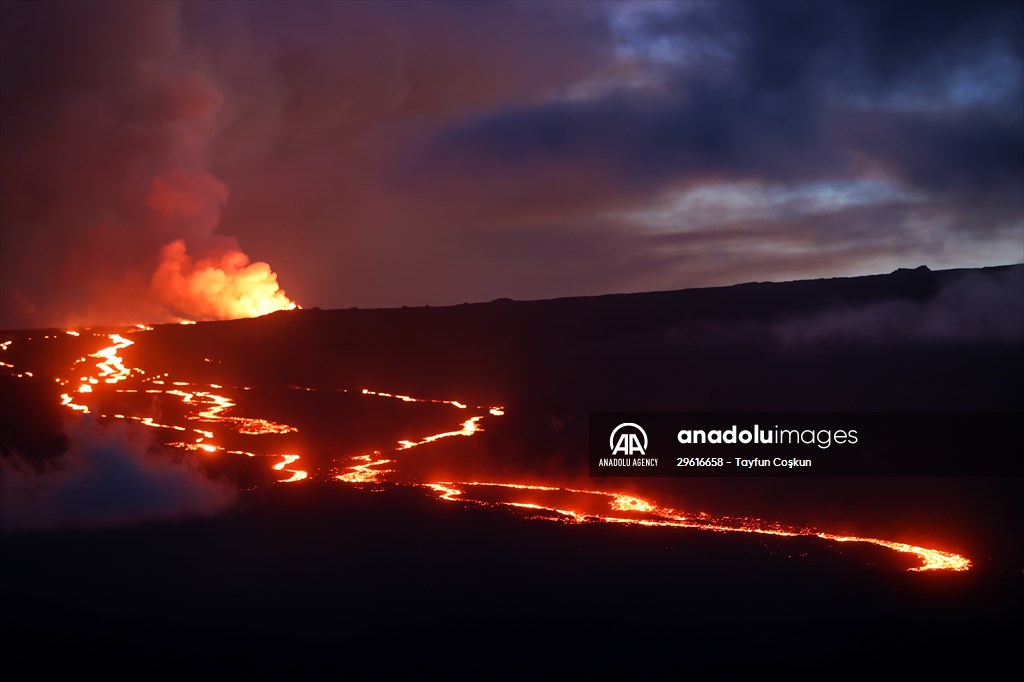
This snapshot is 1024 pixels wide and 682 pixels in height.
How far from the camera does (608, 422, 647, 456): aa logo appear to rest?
65.1 ft

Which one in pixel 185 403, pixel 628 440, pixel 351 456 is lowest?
pixel 351 456

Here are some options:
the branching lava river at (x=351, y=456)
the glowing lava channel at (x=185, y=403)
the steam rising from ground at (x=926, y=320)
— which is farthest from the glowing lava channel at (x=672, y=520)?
the steam rising from ground at (x=926, y=320)

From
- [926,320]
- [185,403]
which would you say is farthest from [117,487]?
[926,320]

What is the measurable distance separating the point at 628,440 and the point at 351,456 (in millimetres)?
5531

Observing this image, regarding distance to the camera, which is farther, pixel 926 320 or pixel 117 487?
pixel 926 320

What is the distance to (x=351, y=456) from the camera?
2050cm

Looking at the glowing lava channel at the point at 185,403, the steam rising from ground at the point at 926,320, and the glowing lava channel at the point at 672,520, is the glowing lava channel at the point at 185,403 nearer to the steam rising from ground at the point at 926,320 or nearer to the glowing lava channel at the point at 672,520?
the glowing lava channel at the point at 672,520

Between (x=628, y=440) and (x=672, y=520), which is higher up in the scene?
(x=628, y=440)

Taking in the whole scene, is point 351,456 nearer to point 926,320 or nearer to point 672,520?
point 672,520

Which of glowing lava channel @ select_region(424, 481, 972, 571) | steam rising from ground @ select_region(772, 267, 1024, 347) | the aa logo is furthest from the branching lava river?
steam rising from ground @ select_region(772, 267, 1024, 347)

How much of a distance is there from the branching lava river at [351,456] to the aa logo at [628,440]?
287cm

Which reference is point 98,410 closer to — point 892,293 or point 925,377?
point 925,377

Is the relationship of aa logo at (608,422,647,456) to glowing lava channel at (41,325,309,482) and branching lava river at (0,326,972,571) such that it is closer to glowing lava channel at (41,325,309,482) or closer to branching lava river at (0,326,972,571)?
branching lava river at (0,326,972,571)

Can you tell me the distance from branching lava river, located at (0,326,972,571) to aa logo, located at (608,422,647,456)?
2871 millimetres
